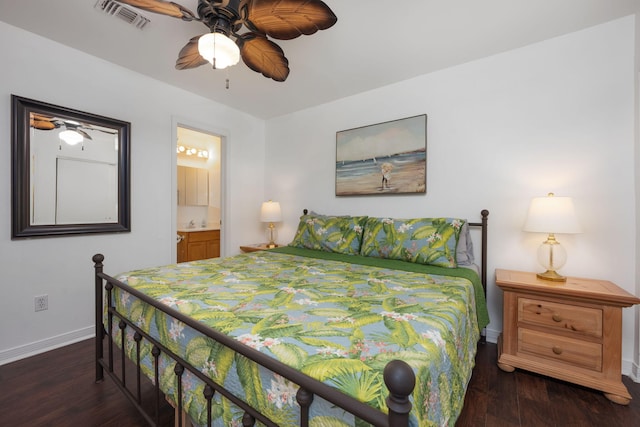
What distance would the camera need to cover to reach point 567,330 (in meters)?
1.77

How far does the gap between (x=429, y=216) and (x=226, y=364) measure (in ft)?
7.53

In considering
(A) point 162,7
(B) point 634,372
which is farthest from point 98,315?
(B) point 634,372

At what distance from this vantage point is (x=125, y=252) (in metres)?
2.72

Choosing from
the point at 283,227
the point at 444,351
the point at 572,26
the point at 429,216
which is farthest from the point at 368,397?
the point at 283,227

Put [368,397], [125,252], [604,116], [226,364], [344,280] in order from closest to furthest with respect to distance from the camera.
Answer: [368,397] < [226,364] < [344,280] < [604,116] < [125,252]

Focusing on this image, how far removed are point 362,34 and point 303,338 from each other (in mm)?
2151

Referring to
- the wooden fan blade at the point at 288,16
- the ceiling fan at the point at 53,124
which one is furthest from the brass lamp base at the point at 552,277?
the ceiling fan at the point at 53,124

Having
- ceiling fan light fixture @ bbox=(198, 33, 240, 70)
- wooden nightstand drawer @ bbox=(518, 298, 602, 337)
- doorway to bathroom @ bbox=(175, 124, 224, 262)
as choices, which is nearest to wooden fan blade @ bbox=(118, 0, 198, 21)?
ceiling fan light fixture @ bbox=(198, 33, 240, 70)

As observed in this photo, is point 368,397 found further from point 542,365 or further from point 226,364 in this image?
point 542,365

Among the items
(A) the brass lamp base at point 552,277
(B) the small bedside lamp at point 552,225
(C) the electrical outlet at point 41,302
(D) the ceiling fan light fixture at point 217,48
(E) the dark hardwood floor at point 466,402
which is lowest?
(E) the dark hardwood floor at point 466,402

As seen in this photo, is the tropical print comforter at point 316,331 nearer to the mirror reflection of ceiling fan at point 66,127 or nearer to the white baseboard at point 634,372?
the white baseboard at point 634,372

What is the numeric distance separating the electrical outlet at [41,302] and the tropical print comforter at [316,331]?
45.3 inches

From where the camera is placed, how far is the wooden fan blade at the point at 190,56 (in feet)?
5.88

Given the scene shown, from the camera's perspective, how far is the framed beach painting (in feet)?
9.07
